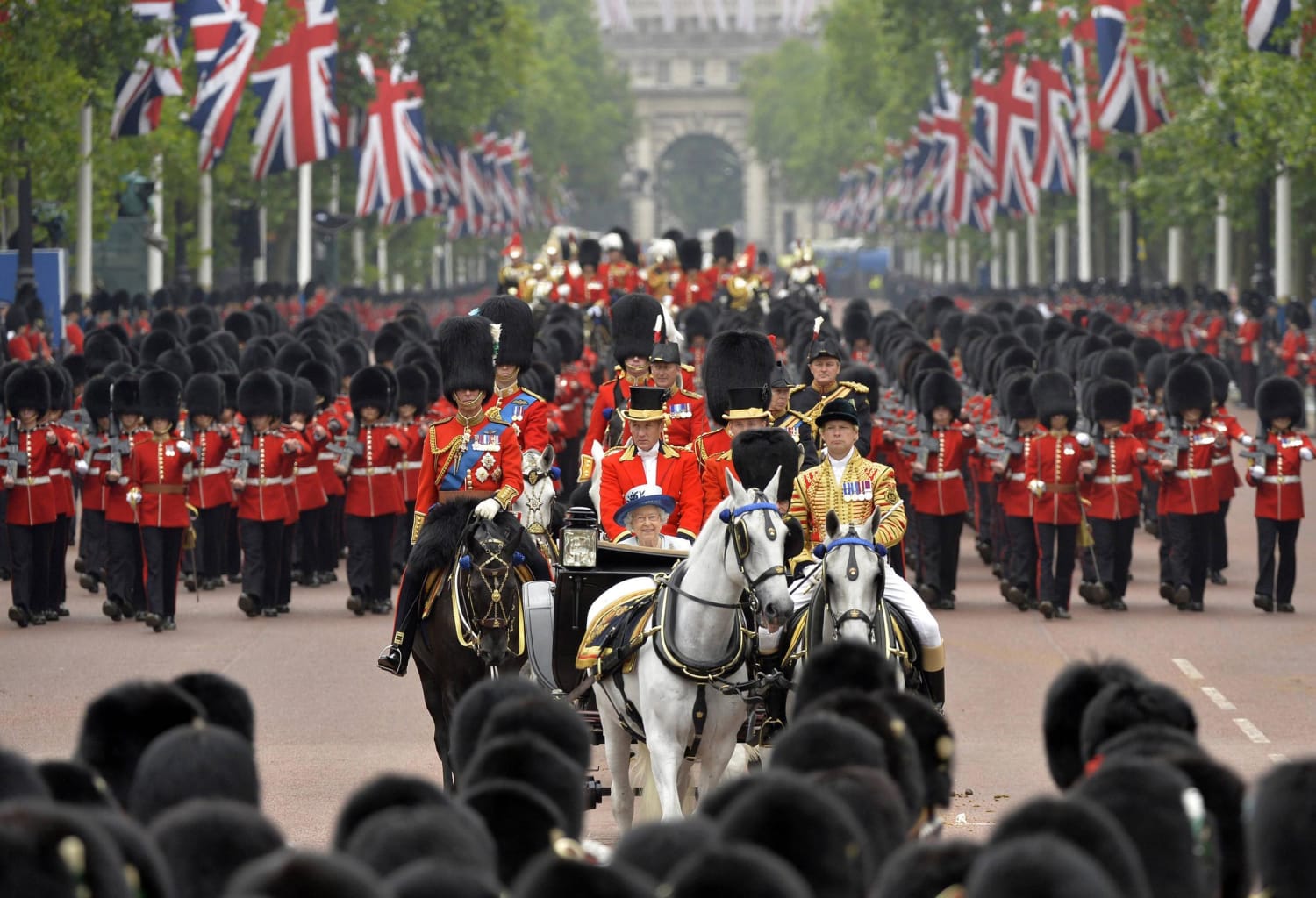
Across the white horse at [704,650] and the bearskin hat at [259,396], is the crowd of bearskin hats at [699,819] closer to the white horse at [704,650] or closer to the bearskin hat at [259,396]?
the white horse at [704,650]

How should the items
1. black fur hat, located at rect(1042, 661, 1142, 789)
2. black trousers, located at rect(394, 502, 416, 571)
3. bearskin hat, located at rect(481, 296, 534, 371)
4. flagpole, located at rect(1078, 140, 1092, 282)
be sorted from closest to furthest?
black fur hat, located at rect(1042, 661, 1142, 789) < bearskin hat, located at rect(481, 296, 534, 371) < black trousers, located at rect(394, 502, 416, 571) < flagpole, located at rect(1078, 140, 1092, 282)

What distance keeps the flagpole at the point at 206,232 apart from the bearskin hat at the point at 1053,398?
2087cm

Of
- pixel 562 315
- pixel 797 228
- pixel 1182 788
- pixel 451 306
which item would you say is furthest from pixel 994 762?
pixel 797 228

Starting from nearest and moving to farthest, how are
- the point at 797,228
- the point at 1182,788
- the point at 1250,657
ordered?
the point at 1182,788, the point at 1250,657, the point at 797,228

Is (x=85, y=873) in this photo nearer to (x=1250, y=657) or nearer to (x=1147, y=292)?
(x=1250, y=657)

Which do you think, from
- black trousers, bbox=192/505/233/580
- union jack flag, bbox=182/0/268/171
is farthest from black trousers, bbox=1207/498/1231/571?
union jack flag, bbox=182/0/268/171

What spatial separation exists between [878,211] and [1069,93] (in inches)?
1307

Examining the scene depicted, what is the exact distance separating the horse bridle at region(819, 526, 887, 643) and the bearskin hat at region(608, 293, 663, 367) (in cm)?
522

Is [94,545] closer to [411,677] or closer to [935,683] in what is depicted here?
[411,677]

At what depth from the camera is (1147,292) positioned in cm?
3912

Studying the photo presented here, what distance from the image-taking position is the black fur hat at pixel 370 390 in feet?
53.6

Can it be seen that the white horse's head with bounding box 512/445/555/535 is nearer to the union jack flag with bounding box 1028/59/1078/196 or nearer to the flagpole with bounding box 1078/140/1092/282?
the union jack flag with bounding box 1028/59/1078/196

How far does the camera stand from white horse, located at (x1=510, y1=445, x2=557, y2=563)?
10328mm

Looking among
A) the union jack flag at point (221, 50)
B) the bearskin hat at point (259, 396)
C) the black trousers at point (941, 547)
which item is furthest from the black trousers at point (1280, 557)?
the union jack flag at point (221, 50)
